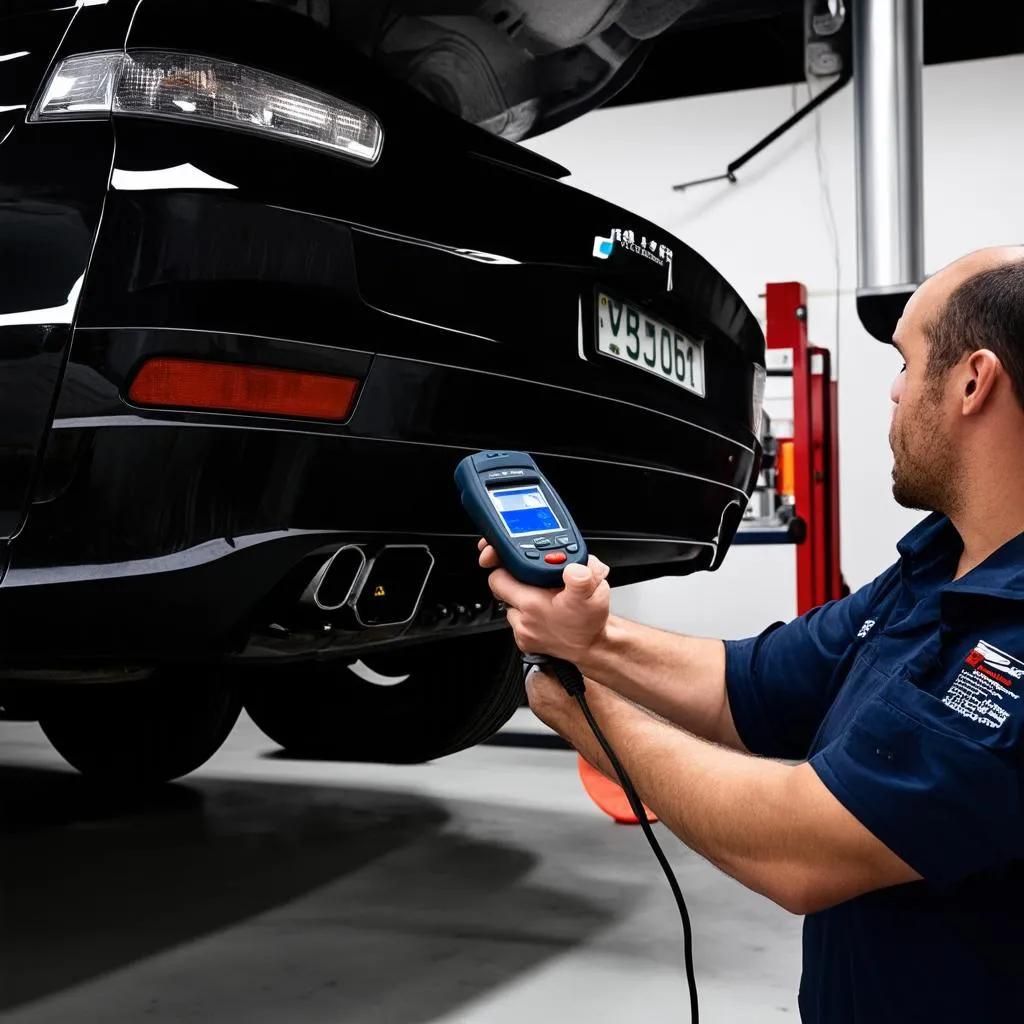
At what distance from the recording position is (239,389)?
125 centimetres

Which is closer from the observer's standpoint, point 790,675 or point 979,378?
point 979,378

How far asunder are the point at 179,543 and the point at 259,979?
0.71 m

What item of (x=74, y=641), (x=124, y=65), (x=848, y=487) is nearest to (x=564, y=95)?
(x=124, y=65)

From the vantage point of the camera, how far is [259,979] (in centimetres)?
165

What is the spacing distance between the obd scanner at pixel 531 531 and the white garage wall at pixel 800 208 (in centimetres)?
533

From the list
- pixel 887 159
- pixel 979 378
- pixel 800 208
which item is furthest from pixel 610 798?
pixel 800 208

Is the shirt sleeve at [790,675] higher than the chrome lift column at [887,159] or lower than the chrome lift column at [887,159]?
lower

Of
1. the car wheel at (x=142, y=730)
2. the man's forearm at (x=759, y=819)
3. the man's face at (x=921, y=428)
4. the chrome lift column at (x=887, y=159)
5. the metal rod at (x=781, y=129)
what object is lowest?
the car wheel at (x=142, y=730)

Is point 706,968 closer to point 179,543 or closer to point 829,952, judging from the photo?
point 829,952

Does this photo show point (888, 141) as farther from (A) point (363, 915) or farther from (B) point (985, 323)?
(B) point (985, 323)

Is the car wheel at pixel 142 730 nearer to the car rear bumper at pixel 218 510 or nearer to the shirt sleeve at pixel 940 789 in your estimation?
the car rear bumper at pixel 218 510

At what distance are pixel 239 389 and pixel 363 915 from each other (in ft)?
3.29

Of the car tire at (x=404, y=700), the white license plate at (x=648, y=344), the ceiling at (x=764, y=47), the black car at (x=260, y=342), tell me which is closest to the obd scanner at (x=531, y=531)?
the black car at (x=260, y=342)

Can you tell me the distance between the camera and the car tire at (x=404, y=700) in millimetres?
2197
